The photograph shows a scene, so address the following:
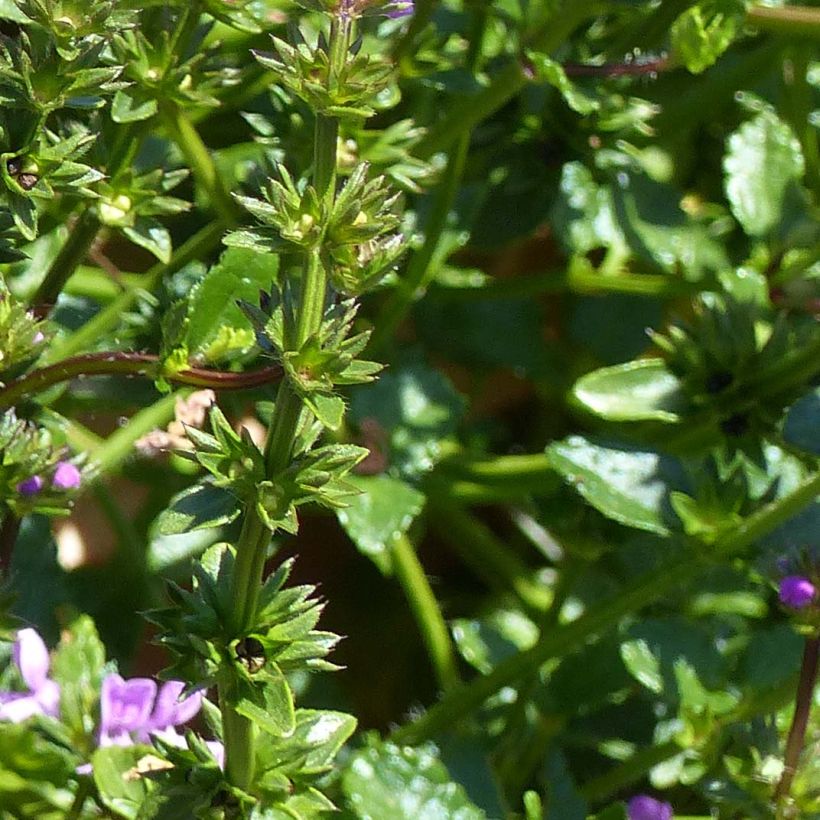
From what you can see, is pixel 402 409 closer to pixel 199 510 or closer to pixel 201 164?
pixel 201 164

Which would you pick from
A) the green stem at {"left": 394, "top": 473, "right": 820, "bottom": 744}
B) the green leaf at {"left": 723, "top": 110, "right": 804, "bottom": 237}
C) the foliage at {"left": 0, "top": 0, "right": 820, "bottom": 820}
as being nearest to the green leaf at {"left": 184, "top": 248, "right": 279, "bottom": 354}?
the foliage at {"left": 0, "top": 0, "right": 820, "bottom": 820}

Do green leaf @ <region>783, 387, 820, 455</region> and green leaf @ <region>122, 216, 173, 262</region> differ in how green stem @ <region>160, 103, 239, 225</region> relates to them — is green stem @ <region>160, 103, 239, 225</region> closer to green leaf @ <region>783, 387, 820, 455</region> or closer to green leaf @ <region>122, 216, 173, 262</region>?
green leaf @ <region>122, 216, 173, 262</region>

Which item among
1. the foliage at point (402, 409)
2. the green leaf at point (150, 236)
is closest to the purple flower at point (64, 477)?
the foliage at point (402, 409)

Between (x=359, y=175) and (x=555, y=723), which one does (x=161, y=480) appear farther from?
(x=359, y=175)

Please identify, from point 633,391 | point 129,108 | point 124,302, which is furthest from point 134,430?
point 633,391

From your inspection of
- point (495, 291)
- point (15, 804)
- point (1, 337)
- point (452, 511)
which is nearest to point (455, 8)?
point (495, 291)

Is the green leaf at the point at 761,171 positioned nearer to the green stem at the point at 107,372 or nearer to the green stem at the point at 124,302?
the green stem at the point at 124,302
